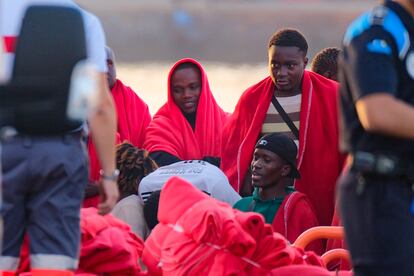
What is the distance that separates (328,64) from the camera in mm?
8703

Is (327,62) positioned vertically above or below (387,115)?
below

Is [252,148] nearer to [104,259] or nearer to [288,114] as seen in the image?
[288,114]

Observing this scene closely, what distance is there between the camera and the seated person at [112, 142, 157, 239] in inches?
295

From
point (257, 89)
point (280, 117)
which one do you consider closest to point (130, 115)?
point (257, 89)

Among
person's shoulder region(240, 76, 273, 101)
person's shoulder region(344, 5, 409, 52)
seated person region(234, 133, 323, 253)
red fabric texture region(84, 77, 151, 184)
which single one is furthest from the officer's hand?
red fabric texture region(84, 77, 151, 184)

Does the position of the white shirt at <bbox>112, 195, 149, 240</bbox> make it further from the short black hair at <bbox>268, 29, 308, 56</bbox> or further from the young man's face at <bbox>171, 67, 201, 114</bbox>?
the short black hair at <bbox>268, 29, 308, 56</bbox>

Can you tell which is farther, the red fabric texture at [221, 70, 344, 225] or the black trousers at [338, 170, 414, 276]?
the red fabric texture at [221, 70, 344, 225]

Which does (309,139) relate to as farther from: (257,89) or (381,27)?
(381,27)

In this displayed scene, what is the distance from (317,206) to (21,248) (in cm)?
277

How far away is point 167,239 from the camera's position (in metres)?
6.39

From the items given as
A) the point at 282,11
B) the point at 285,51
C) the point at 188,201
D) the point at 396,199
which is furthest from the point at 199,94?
the point at 282,11

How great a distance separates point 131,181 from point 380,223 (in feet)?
9.88

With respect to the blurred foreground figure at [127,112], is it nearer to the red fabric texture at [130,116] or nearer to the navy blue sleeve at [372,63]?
the red fabric texture at [130,116]

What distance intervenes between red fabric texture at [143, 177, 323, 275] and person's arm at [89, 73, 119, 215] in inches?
31.7
